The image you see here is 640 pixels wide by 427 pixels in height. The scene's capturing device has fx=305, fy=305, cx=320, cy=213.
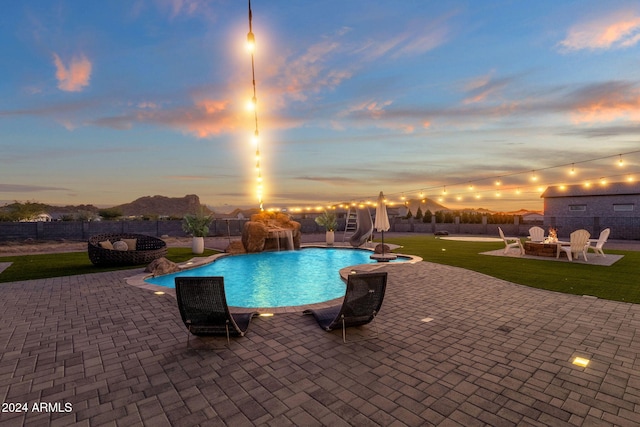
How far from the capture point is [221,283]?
12.7 ft

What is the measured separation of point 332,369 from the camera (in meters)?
3.34

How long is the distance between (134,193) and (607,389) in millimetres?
30883

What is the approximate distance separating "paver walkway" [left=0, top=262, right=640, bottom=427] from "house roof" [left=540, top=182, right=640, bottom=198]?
28057 millimetres

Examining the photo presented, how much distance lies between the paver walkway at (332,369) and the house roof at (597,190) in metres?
28.1

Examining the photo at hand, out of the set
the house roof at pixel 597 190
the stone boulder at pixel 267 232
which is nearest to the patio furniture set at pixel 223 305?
the stone boulder at pixel 267 232

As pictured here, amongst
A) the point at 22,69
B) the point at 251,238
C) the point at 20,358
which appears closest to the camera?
the point at 20,358

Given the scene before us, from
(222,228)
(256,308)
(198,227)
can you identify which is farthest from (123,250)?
(222,228)

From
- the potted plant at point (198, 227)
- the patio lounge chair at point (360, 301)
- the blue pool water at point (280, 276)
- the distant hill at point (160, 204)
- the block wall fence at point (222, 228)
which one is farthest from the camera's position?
the distant hill at point (160, 204)

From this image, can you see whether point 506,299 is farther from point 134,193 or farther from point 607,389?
point 134,193

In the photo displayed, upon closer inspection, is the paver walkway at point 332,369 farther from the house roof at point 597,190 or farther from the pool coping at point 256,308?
the house roof at point 597,190

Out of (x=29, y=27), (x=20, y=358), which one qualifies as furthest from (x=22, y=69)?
(x=20, y=358)

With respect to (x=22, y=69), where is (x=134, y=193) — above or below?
below

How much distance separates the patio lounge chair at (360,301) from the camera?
13.7 ft

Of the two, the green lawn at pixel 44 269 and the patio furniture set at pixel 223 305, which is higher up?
the patio furniture set at pixel 223 305
